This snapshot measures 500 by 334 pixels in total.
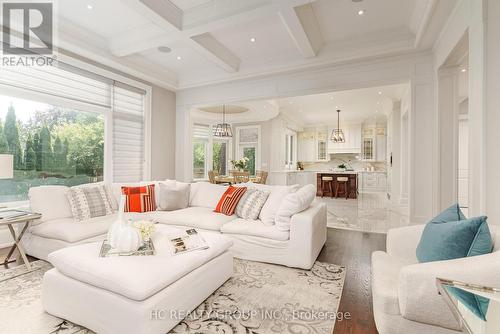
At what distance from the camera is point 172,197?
3.76 metres

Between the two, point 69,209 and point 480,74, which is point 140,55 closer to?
point 69,209

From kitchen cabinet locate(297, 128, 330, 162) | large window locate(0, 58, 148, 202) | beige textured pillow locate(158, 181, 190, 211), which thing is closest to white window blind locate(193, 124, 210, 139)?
large window locate(0, 58, 148, 202)

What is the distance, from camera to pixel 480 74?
2.26 metres

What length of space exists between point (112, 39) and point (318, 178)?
6.97 metres

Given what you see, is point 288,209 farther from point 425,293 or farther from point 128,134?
point 128,134

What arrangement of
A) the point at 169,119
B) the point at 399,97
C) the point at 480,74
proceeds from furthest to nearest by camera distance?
the point at 399,97
the point at 169,119
the point at 480,74

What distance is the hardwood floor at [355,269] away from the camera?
1.78 m

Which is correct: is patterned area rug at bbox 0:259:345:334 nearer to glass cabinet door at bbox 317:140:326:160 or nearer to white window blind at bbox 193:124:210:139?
white window blind at bbox 193:124:210:139

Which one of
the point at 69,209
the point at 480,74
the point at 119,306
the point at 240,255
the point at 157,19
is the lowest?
the point at 240,255

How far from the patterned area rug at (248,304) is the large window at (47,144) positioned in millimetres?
1587

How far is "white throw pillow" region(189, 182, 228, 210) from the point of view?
389 centimetres

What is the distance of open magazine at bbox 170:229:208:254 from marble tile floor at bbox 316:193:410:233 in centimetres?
302

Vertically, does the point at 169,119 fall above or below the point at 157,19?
below

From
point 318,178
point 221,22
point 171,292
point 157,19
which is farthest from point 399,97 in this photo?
point 171,292
